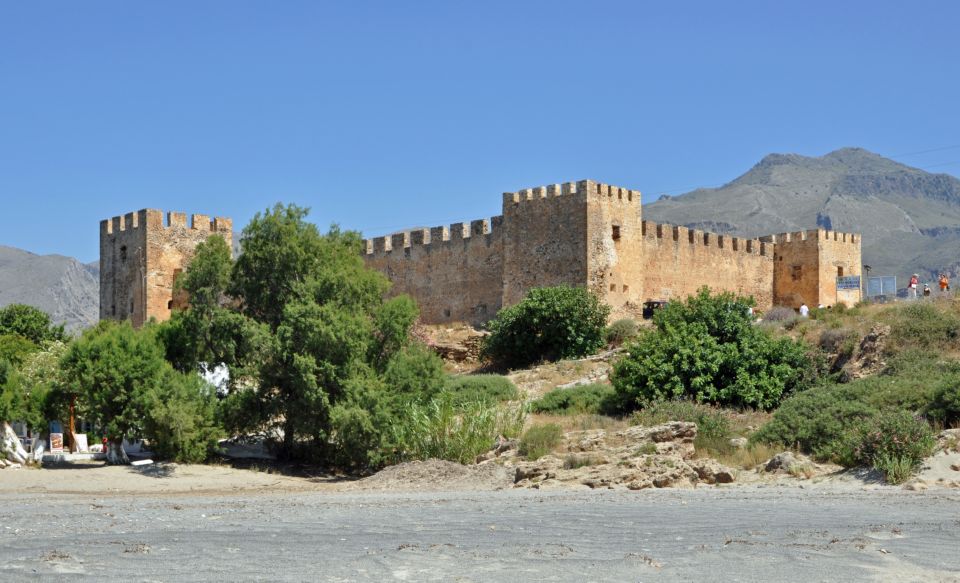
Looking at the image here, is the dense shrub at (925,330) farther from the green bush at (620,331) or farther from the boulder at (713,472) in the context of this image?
the green bush at (620,331)

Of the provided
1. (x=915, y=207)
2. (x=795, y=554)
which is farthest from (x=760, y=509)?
(x=915, y=207)

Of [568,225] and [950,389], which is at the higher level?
[568,225]

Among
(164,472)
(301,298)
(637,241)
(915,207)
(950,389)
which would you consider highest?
(915,207)

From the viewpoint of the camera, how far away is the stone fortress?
3512 cm

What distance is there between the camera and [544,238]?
118 ft

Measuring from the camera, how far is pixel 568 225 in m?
35.2

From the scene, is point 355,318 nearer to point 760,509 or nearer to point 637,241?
point 760,509

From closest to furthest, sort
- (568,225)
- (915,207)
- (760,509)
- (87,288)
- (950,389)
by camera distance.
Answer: (760,509) → (950,389) → (568,225) → (87,288) → (915,207)

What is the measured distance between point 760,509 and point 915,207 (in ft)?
612

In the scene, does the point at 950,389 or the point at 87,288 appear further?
the point at 87,288

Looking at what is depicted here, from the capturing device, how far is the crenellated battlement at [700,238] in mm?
37625

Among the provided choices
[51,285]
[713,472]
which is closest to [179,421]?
[713,472]

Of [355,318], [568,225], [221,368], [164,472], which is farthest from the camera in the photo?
[568,225]

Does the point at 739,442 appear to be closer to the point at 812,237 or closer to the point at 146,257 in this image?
the point at 146,257
